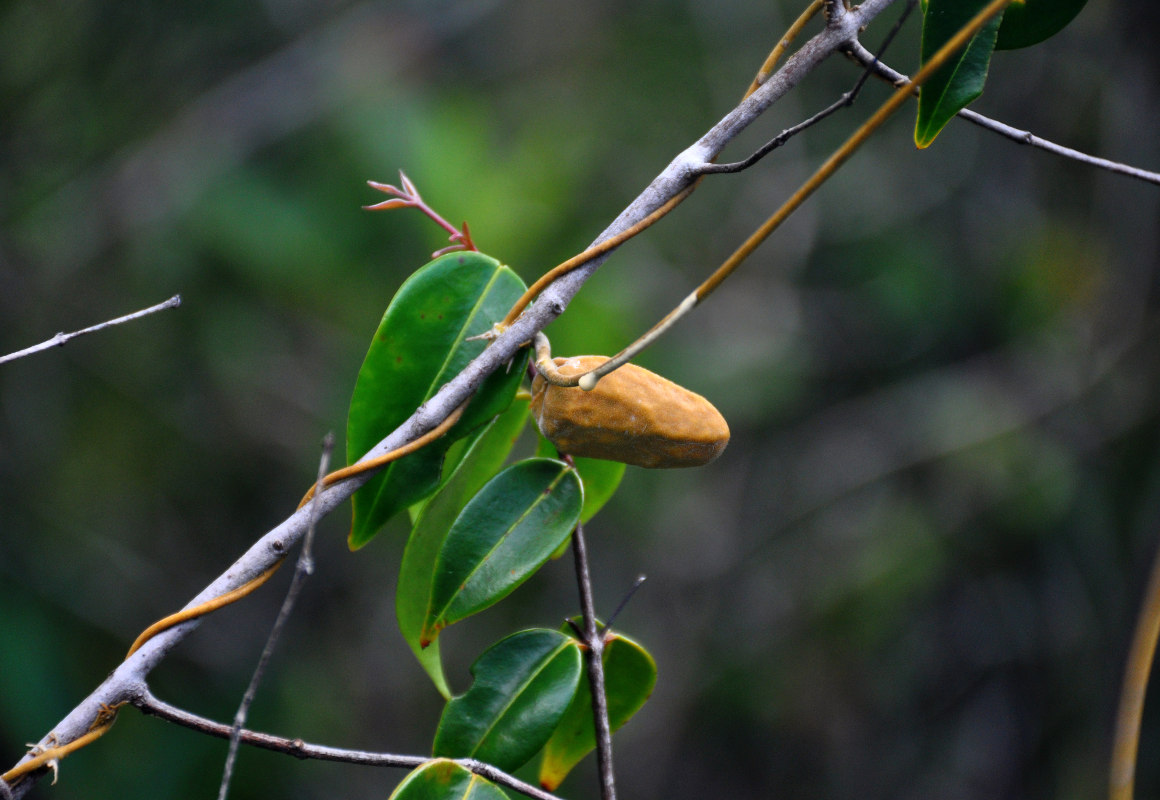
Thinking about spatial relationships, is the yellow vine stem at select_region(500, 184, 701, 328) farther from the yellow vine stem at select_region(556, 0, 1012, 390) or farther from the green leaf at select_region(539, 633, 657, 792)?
the green leaf at select_region(539, 633, 657, 792)

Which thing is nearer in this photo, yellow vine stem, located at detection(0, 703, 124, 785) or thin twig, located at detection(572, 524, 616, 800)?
yellow vine stem, located at detection(0, 703, 124, 785)

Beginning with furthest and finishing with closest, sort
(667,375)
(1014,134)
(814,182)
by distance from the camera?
(667,375) → (1014,134) → (814,182)

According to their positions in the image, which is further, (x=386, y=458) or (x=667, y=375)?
(x=667, y=375)

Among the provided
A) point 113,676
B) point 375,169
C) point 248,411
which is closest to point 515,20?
point 375,169

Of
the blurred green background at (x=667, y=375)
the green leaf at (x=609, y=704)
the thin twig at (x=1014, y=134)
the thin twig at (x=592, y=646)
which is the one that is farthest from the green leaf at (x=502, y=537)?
the blurred green background at (x=667, y=375)

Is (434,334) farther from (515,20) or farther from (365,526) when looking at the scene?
(515,20)

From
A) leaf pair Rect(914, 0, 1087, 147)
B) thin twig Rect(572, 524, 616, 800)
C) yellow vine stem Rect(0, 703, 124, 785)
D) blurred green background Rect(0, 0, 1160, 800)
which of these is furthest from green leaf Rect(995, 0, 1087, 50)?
blurred green background Rect(0, 0, 1160, 800)

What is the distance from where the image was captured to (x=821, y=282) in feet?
7.82

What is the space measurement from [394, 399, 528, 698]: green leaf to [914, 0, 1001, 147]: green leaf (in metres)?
0.35

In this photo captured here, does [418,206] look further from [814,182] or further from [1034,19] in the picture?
[1034,19]

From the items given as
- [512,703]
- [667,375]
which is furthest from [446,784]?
[667,375]

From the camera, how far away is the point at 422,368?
55 cm

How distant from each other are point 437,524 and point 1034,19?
547 mm

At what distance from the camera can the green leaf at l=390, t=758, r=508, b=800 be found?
1.61 feet
